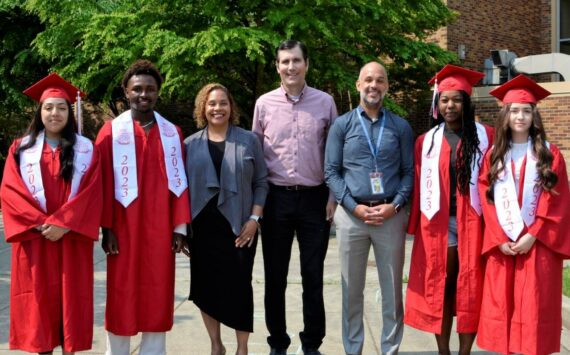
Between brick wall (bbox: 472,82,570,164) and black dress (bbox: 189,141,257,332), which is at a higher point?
brick wall (bbox: 472,82,570,164)

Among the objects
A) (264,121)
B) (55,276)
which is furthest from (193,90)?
(55,276)

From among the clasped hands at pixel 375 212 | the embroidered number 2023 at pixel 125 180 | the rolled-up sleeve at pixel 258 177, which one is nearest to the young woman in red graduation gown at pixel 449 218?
the clasped hands at pixel 375 212

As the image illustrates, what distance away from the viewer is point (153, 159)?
4.07 metres

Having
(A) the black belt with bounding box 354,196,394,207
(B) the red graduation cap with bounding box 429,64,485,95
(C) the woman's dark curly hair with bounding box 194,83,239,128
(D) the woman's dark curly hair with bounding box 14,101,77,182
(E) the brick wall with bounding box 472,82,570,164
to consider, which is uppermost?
(E) the brick wall with bounding box 472,82,570,164

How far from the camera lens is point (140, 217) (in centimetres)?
403

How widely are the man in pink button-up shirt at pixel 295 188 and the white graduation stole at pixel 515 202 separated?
1148 mm

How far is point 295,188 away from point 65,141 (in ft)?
5.11

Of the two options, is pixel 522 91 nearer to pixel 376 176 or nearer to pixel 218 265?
pixel 376 176

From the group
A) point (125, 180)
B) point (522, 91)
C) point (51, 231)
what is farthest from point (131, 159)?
point (522, 91)

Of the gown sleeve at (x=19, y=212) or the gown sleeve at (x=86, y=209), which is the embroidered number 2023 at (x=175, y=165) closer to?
the gown sleeve at (x=86, y=209)

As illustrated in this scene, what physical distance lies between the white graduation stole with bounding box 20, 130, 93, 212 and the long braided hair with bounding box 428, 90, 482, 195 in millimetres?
2231

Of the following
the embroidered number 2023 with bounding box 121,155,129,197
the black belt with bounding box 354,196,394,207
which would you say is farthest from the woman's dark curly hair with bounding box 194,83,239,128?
the black belt with bounding box 354,196,394,207

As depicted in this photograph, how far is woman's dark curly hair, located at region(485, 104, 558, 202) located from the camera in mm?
3828

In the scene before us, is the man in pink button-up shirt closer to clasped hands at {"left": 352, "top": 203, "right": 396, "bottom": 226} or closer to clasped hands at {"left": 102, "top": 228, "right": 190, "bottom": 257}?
clasped hands at {"left": 352, "top": 203, "right": 396, "bottom": 226}
